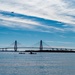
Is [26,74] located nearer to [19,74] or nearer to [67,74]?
[19,74]

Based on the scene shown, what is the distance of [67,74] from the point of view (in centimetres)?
4734

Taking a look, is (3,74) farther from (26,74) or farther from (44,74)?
(44,74)

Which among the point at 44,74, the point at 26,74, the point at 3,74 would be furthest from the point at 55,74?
the point at 3,74

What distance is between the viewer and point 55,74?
47.9 meters

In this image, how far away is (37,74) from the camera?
47938 millimetres

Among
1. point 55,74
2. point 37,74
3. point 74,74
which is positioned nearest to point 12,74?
point 37,74

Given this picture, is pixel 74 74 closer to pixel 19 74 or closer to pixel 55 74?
pixel 55 74

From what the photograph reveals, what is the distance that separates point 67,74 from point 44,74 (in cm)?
415

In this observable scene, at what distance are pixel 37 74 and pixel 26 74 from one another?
1.97 metres

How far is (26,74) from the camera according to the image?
4781 centimetres

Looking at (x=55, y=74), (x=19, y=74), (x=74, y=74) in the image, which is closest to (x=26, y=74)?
(x=19, y=74)

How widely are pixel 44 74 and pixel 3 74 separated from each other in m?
→ 7.35

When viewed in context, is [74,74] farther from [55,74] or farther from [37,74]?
[37,74]

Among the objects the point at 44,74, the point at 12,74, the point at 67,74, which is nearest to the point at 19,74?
the point at 12,74
